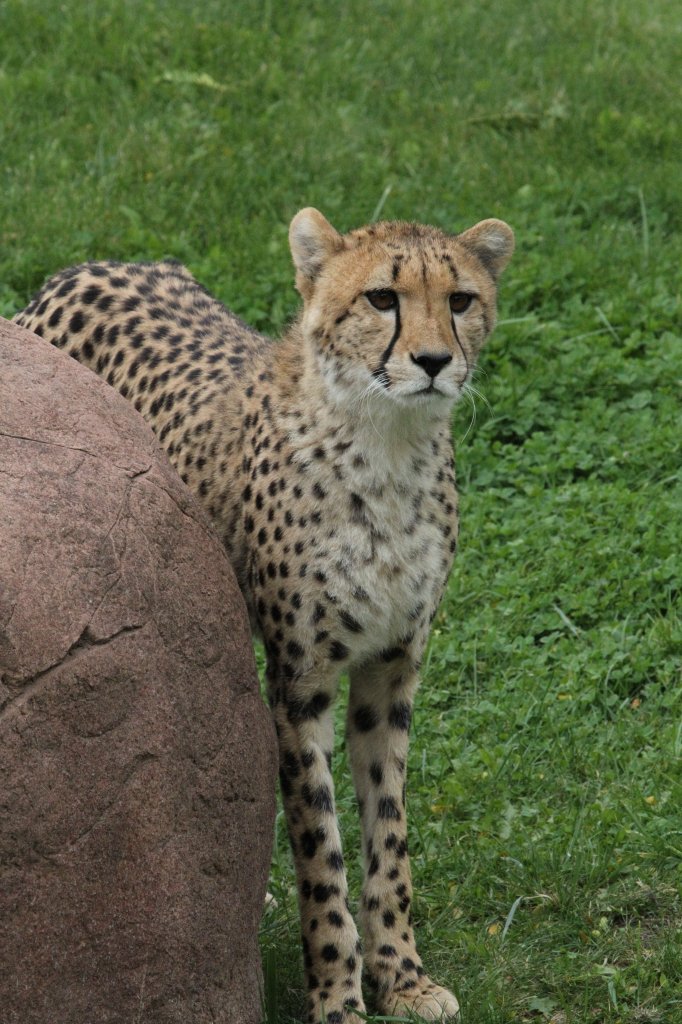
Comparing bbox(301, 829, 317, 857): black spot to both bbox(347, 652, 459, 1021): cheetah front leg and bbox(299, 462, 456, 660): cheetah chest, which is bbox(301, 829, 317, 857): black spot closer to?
bbox(347, 652, 459, 1021): cheetah front leg

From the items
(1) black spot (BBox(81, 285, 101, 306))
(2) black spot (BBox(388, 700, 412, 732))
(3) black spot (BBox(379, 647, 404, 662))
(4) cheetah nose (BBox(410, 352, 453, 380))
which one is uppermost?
(4) cheetah nose (BBox(410, 352, 453, 380))

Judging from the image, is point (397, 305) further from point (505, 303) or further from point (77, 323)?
point (505, 303)

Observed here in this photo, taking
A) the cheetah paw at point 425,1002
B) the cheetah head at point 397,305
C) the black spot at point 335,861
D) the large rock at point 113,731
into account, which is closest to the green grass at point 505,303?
the cheetah paw at point 425,1002

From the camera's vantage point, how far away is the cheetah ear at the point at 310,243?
3.69 meters

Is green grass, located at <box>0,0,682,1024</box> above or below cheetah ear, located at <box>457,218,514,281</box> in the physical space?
below

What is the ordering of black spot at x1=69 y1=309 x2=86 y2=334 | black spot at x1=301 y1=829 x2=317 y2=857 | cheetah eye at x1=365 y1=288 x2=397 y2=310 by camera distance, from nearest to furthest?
1. cheetah eye at x1=365 y1=288 x2=397 y2=310
2. black spot at x1=301 y1=829 x2=317 y2=857
3. black spot at x1=69 y1=309 x2=86 y2=334

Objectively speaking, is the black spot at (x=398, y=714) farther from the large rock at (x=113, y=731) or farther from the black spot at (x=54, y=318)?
the black spot at (x=54, y=318)

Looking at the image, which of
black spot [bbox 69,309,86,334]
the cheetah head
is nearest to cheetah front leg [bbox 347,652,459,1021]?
the cheetah head

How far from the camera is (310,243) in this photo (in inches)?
147

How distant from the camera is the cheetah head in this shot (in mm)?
3408

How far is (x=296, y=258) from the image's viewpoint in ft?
12.3

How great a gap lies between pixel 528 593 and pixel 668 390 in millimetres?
1285

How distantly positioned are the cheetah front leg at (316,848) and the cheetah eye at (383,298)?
34.1 inches

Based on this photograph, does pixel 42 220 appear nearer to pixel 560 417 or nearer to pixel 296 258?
pixel 560 417
